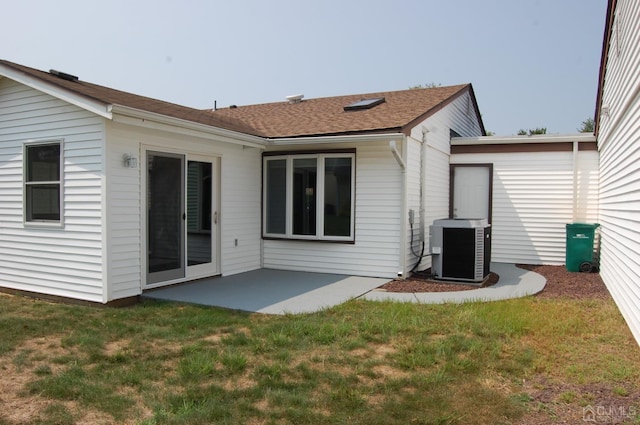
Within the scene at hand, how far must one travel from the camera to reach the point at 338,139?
8227 mm


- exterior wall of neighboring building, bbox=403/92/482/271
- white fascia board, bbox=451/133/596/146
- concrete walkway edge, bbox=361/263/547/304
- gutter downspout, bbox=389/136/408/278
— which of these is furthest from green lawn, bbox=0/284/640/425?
white fascia board, bbox=451/133/596/146

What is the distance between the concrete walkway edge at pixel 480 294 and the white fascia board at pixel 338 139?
8.44 feet

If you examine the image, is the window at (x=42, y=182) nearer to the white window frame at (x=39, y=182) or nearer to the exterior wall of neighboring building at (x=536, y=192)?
the white window frame at (x=39, y=182)

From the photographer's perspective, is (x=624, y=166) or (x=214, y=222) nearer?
(x=624, y=166)

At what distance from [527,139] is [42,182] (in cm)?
957

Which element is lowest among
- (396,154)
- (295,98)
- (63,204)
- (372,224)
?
(372,224)

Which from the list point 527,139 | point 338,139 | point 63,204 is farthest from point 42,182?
point 527,139

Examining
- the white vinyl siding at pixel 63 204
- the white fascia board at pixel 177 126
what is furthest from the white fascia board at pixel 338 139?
the white vinyl siding at pixel 63 204

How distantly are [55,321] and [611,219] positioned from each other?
7979 mm

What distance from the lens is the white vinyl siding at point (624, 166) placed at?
15.8 feet

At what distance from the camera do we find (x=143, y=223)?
6816 millimetres

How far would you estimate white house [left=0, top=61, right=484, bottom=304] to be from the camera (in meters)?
6.41

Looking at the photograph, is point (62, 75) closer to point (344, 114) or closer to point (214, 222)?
point (214, 222)

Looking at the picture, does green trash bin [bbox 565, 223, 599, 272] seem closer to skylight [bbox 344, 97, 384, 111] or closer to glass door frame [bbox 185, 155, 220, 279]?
skylight [bbox 344, 97, 384, 111]
